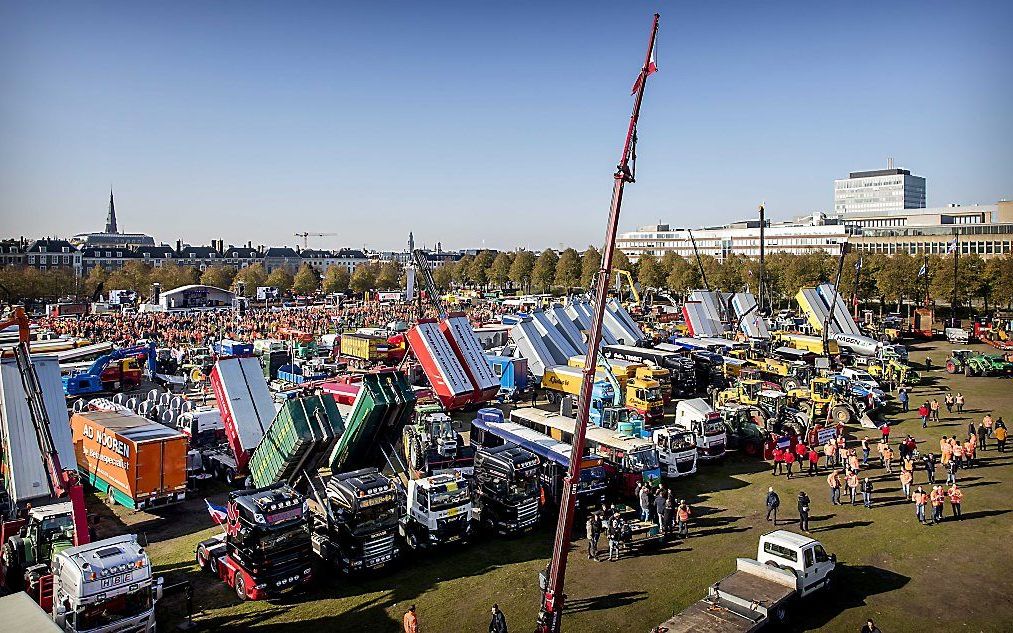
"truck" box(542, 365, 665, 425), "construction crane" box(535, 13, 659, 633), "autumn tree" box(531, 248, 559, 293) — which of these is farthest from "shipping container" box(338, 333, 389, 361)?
"autumn tree" box(531, 248, 559, 293)

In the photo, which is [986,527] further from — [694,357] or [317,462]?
[694,357]

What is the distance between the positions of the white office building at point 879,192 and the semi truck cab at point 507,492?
175m

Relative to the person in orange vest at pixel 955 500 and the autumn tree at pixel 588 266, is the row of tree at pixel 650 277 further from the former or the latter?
the person in orange vest at pixel 955 500

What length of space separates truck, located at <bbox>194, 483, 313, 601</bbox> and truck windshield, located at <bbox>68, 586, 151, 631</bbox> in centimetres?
184

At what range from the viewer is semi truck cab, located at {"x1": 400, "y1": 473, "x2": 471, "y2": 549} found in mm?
14508

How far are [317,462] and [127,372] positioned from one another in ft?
69.6

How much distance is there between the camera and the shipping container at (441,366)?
86.5 ft

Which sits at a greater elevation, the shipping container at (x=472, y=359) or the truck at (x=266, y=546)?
the shipping container at (x=472, y=359)

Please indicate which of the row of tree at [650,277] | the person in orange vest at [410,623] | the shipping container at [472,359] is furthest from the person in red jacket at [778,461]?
the row of tree at [650,277]

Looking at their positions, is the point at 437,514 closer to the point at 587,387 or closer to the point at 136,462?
the point at 587,387

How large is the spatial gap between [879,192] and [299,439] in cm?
19341

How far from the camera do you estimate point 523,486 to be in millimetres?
15641

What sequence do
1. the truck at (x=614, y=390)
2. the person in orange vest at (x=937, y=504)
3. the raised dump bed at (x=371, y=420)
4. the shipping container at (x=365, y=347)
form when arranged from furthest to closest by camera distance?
the shipping container at (x=365, y=347) < the truck at (x=614, y=390) < the raised dump bed at (x=371, y=420) < the person in orange vest at (x=937, y=504)

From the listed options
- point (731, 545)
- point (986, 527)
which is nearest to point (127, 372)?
point (731, 545)
